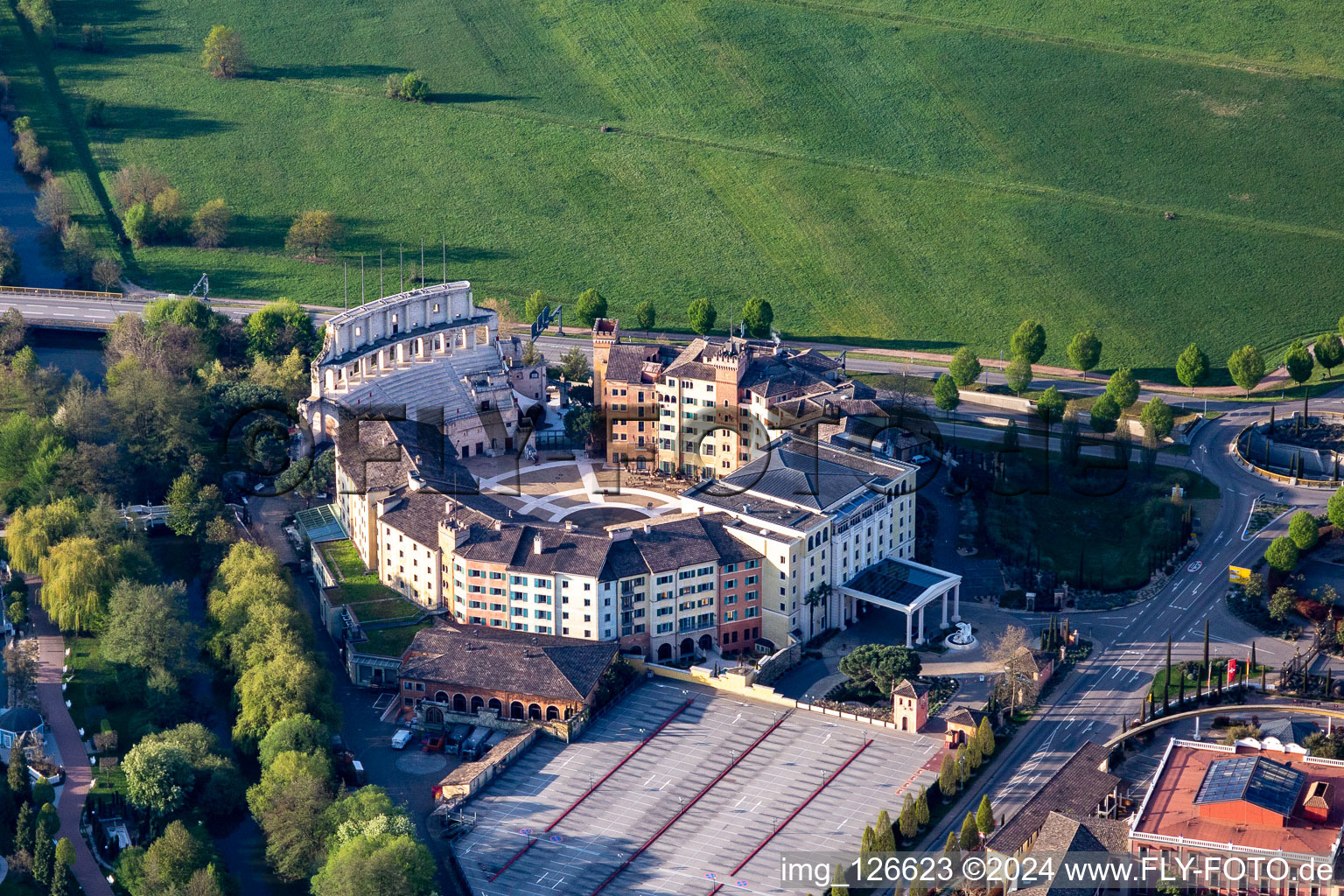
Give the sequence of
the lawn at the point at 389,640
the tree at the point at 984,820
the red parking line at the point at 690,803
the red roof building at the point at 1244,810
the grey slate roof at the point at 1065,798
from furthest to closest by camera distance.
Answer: the lawn at the point at 389,640 → the tree at the point at 984,820 → the red parking line at the point at 690,803 → the grey slate roof at the point at 1065,798 → the red roof building at the point at 1244,810

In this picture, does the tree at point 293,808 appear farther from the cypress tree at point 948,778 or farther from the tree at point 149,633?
the cypress tree at point 948,778

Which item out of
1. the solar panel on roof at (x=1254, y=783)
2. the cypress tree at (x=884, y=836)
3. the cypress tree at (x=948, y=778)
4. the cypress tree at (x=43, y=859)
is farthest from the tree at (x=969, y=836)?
the cypress tree at (x=43, y=859)

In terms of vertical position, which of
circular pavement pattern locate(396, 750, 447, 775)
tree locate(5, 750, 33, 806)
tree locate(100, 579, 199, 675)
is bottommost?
circular pavement pattern locate(396, 750, 447, 775)

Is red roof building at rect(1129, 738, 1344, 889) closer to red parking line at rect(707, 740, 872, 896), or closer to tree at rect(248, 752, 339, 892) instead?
red parking line at rect(707, 740, 872, 896)

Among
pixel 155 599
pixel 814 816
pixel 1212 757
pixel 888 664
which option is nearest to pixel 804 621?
pixel 888 664

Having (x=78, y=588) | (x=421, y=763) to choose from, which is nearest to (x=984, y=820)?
(x=421, y=763)

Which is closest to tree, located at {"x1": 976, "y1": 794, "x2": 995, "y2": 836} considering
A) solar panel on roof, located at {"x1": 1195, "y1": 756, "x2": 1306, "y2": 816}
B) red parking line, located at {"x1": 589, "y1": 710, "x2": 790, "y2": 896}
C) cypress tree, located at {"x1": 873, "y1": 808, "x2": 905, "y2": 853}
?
cypress tree, located at {"x1": 873, "y1": 808, "x2": 905, "y2": 853}

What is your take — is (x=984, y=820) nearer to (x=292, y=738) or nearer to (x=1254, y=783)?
(x=1254, y=783)
